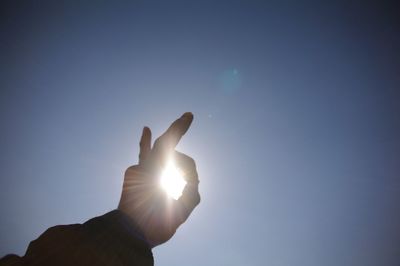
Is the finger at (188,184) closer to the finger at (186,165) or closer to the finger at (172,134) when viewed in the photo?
the finger at (186,165)

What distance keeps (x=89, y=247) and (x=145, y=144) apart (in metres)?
1.01

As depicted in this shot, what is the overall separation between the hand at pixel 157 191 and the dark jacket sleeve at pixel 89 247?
328mm

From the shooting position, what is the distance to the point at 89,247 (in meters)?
1.47

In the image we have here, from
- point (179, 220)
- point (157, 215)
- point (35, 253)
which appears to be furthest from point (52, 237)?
point (179, 220)

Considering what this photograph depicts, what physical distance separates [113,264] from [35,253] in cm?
43

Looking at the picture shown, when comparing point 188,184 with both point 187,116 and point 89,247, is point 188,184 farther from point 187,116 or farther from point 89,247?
point 89,247

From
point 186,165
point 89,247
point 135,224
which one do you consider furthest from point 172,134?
point 89,247

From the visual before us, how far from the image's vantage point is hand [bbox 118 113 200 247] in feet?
6.77

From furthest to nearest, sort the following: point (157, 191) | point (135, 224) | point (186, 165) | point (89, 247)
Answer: point (186, 165), point (157, 191), point (135, 224), point (89, 247)

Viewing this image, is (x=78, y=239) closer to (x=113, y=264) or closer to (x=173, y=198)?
(x=113, y=264)

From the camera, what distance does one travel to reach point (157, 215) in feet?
6.88

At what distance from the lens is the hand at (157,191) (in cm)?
206

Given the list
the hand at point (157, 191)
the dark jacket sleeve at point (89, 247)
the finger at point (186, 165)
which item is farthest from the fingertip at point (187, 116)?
the dark jacket sleeve at point (89, 247)

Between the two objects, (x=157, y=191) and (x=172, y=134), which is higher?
(x=172, y=134)
